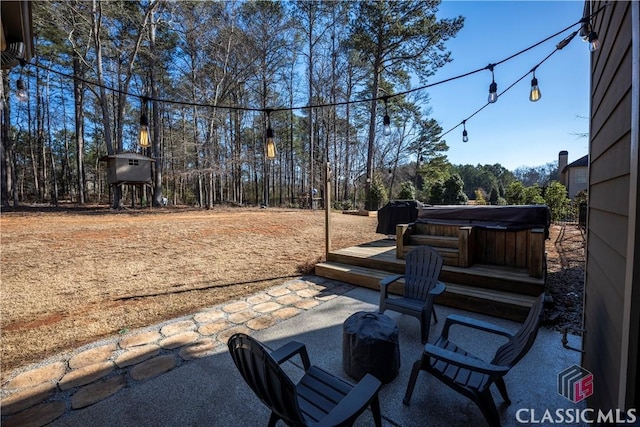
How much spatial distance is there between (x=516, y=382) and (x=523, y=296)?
4.61ft

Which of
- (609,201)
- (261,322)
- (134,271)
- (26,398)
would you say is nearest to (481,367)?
(609,201)

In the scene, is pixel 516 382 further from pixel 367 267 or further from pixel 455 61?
pixel 455 61

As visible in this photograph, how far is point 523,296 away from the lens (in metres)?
3.09

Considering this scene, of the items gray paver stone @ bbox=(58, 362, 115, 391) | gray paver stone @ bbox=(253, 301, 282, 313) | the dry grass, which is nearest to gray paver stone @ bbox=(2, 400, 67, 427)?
gray paver stone @ bbox=(58, 362, 115, 391)

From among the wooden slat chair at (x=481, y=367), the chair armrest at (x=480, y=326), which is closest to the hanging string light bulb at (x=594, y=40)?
the wooden slat chair at (x=481, y=367)

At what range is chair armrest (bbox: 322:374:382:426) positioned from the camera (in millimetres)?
1167

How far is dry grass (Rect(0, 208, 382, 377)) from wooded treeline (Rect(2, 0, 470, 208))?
4.40 m

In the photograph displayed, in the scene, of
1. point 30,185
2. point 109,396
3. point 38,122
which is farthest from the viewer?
point 30,185

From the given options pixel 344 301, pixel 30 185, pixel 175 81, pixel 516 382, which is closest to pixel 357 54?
pixel 175 81

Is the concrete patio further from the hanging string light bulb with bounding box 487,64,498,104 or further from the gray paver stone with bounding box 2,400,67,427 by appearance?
the hanging string light bulb with bounding box 487,64,498,104

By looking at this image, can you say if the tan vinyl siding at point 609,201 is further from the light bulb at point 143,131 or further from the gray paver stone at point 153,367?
the light bulb at point 143,131

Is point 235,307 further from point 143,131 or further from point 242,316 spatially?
point 143,131

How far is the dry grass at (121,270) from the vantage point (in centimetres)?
288

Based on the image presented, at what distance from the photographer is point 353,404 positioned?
1249 millimetres
